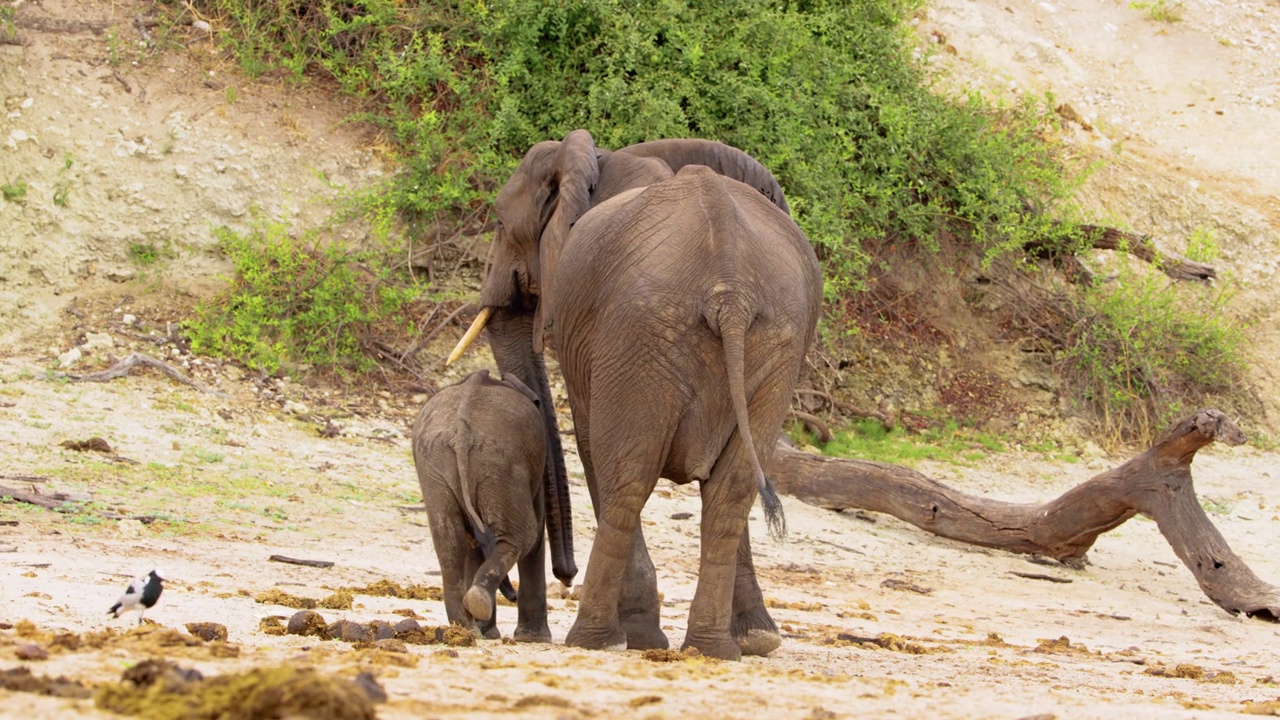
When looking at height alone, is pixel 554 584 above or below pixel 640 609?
below

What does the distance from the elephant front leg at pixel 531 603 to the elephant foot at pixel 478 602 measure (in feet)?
1.96

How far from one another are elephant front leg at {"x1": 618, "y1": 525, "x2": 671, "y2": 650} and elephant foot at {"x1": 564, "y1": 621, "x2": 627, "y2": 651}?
212mm

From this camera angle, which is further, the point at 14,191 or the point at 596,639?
the point at 14,191

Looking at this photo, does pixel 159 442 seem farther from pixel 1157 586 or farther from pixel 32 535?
pixel 1157 586

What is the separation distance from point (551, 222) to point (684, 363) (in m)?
1.47

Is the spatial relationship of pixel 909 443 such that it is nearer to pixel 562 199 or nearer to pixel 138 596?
pixel 562 199

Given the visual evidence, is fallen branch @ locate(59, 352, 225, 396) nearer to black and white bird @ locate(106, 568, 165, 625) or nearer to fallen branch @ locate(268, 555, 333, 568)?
fallen branch @ locate(268, 555, 333, 568)

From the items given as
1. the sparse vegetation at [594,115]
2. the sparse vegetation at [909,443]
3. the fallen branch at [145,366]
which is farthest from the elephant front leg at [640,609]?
the sparse vegetation at [909,443]

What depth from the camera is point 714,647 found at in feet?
18.1

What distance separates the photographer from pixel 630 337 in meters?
5.34

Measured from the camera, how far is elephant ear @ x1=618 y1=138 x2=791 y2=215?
659cm

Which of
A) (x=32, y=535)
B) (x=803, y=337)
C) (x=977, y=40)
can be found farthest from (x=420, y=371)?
(x=977, y=40)

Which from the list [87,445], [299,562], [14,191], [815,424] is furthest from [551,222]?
[14,191]

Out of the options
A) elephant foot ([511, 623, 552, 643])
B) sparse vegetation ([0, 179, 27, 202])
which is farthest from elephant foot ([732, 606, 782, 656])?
sparse vegetation ([0, 179, 27, 202])
